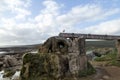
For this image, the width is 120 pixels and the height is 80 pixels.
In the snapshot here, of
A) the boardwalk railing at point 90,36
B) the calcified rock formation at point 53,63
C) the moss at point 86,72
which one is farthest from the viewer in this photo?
the boardwalk railing at point 90,36

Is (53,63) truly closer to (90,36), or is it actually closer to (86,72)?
(86,72)

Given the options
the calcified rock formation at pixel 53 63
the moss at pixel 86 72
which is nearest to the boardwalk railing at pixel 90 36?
the moss at pixel 86 72

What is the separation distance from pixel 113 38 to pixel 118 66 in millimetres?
5190

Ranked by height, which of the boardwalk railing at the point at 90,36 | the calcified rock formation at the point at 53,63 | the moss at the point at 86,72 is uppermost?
the boardwalk railing at the point at 90,36

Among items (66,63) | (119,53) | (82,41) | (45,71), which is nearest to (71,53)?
(66,63)

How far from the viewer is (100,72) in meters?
32.9

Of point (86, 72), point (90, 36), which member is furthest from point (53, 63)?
point (90, 36)

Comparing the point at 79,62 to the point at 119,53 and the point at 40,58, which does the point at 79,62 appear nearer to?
the point at 40,58

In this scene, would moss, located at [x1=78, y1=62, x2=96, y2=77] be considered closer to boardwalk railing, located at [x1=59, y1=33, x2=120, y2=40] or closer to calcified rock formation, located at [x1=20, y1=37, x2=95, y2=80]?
calcified rock formation, located at [x1=20, y1=37, x2=95, y2=80]

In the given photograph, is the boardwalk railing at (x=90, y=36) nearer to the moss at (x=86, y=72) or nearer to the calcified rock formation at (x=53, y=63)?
the moss at (x=86, y=72)

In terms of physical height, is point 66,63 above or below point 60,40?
below

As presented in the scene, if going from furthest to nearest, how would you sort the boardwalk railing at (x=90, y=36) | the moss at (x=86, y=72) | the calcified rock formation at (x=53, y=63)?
the boardwalk railing at (x=90, y=36), the moss at (x=86, y=72), the calcified rock formation at (x=53, y=63)

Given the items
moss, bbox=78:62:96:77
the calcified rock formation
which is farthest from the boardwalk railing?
the calcified rock formation

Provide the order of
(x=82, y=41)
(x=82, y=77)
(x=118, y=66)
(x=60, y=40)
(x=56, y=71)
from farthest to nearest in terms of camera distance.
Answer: (x=118, y=66) < (x=82, y=41) < (x=82, y=77) < (x=60, y=40) < (x=56, y=71)
